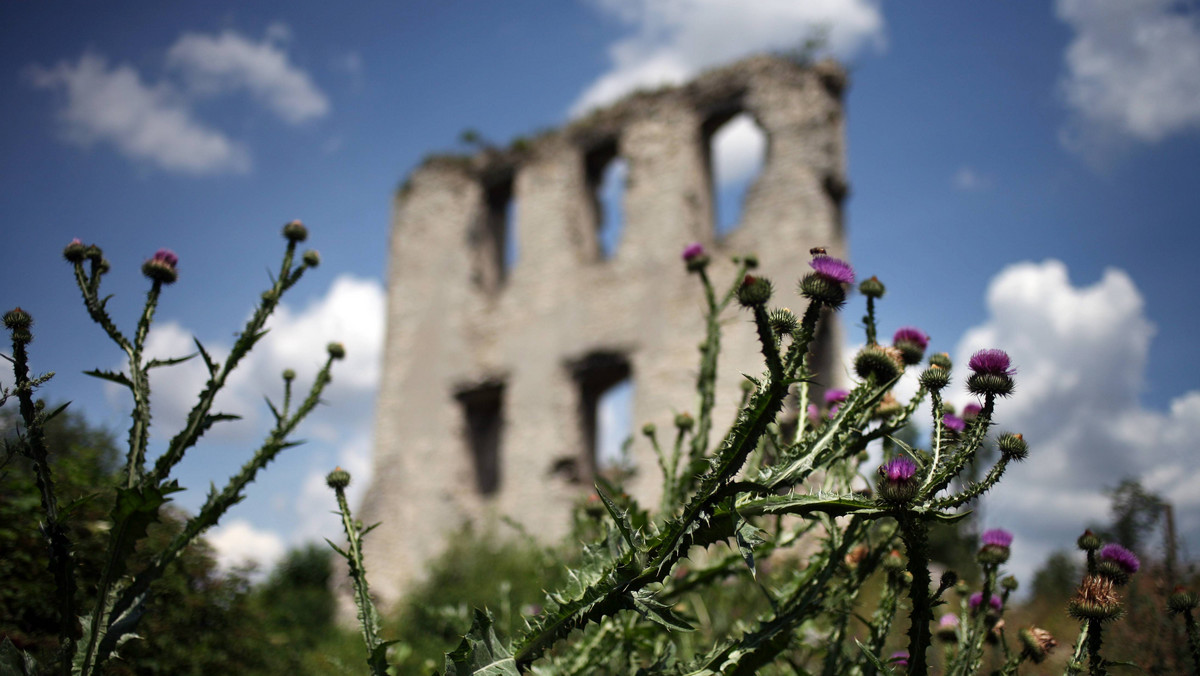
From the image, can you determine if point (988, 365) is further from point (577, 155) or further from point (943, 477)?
point (577, 155)

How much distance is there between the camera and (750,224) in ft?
40.5

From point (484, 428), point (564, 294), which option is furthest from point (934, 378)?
point (484, 428)

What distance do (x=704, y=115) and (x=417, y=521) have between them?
27.9 ft

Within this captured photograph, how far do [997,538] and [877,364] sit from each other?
2.92 ft

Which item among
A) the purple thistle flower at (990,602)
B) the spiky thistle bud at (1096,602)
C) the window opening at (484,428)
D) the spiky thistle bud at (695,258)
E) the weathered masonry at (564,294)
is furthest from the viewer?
the window opening at (484,428)

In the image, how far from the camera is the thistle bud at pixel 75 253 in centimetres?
309

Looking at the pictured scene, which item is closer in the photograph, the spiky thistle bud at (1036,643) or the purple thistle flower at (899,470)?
the purple thistle flower at (899,470)

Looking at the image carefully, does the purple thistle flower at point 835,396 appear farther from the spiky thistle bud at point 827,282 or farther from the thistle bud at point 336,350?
the thistle bud at point 336,350

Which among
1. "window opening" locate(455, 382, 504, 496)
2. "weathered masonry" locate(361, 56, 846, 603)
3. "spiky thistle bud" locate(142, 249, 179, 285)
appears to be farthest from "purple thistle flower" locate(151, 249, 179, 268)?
"window opening" locate(455, 382, 504, 496)

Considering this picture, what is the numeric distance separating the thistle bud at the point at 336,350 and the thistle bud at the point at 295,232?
50 centimetres

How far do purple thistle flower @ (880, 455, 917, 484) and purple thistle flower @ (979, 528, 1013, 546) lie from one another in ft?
2.99

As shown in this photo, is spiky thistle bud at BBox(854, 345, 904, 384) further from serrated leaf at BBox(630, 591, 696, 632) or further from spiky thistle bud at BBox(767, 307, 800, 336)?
serrated leaf at BBox(630, 591, 696, 632)

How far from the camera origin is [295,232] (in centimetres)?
370

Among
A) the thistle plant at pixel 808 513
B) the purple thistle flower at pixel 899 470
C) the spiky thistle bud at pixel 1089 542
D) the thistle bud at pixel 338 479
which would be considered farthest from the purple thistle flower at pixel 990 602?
the thistle bud at pixel 338 479
